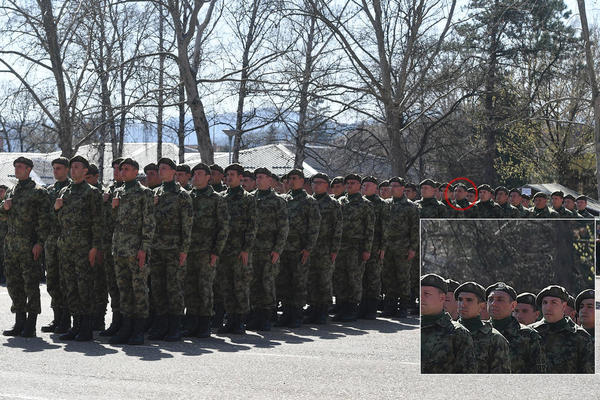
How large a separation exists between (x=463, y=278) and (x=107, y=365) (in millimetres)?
4520

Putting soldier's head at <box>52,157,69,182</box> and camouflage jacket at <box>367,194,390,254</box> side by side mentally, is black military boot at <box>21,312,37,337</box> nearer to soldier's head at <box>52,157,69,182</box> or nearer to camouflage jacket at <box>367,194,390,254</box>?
soldier's head at <box>52,157,69,182</box>

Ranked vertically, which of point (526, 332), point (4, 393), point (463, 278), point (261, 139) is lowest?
point (4, 393)

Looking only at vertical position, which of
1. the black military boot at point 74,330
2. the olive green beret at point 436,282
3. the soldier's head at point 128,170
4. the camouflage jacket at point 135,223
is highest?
the soldier's head at point 128,170

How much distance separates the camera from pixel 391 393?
21.9 ft

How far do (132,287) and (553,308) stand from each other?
594 cm

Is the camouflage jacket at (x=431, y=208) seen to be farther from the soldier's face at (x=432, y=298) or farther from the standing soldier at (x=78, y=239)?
the soldier's face at (x=432, y=298)

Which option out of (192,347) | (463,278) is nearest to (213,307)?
(192,347)

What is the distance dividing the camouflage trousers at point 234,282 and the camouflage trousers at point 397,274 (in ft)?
8.59

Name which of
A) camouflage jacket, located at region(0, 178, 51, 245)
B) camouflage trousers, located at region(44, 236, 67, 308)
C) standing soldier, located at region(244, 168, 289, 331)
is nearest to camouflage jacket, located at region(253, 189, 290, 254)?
standing soldier, located at region(244, 168, 289, 331)

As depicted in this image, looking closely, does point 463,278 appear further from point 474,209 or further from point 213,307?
point 474,209

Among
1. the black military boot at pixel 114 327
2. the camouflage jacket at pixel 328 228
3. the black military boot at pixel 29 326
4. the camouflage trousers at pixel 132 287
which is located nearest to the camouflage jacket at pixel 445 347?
the camouflage trousers at pixel 132 287

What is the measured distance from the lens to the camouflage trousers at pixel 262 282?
34.3 ft

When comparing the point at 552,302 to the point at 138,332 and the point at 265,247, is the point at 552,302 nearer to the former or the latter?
the point at 138,332

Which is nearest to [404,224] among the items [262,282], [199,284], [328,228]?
[328,228]
